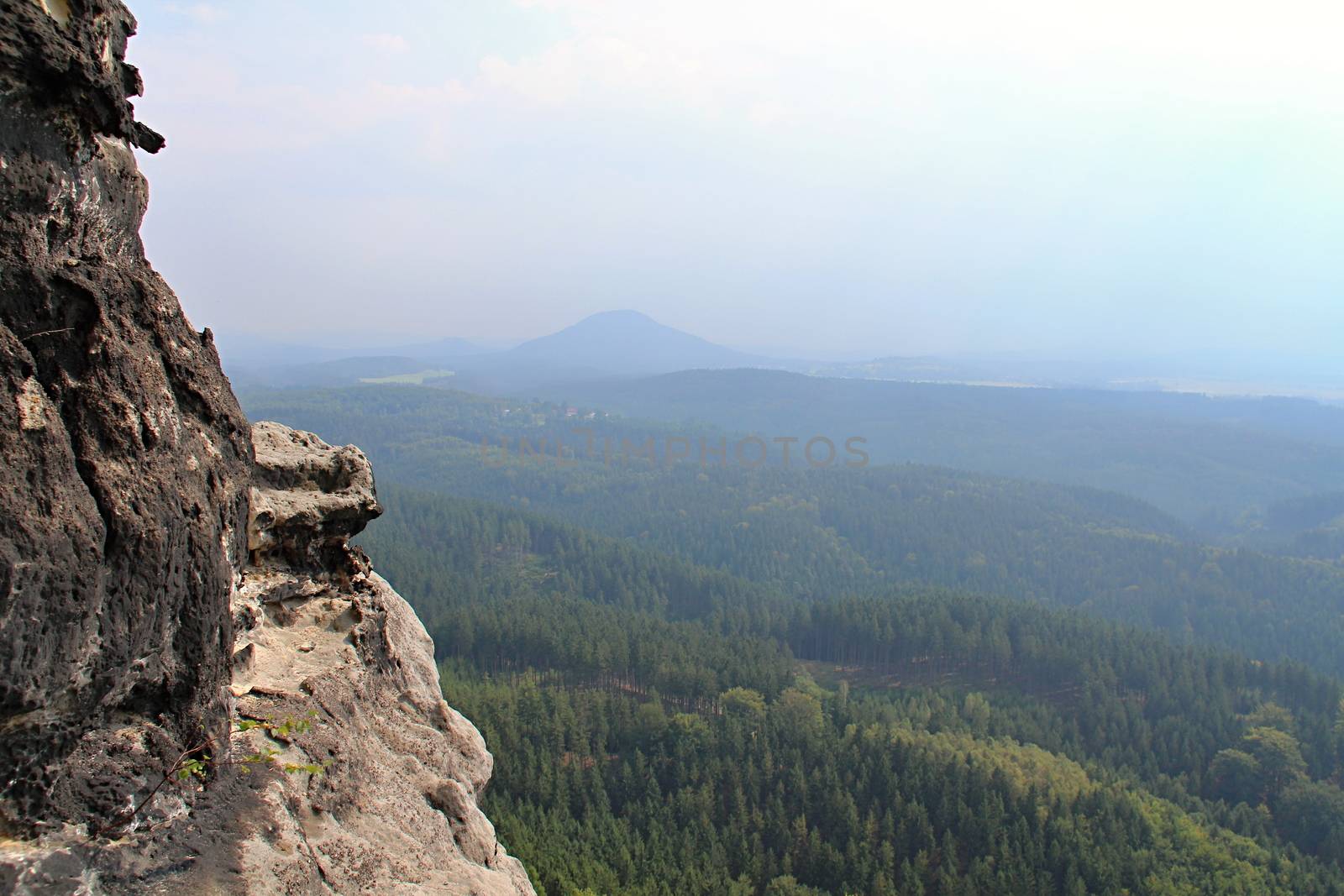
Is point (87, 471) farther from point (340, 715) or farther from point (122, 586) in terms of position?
point (340, 715)

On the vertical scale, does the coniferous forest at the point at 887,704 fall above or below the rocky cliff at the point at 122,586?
below

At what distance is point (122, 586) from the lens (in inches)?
238

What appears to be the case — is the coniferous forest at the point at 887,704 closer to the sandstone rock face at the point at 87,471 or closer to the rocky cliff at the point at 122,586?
the rocky cliff at the point at 122,586

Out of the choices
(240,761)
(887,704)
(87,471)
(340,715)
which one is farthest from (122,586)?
(887,704)

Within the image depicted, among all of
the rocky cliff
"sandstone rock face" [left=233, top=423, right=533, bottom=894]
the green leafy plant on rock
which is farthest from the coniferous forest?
the rocky cliff

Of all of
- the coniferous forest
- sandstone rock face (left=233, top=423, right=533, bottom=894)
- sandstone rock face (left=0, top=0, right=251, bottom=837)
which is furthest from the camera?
the coniferous forest

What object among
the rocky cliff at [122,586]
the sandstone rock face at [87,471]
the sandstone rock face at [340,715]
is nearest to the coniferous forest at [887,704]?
the sandstone rock face at [340,715]

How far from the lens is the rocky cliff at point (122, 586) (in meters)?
5.50

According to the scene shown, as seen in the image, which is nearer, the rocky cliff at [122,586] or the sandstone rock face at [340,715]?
the rocky cliff at [122,586]

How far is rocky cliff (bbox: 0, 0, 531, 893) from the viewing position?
5.50 meters

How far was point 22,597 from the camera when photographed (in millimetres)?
5219

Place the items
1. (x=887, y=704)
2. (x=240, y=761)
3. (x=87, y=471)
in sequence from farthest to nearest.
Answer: (x=887, y=704) → (x=240, y=761) → (x=87, y=471)

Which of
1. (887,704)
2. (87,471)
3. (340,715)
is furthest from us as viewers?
(887,704)

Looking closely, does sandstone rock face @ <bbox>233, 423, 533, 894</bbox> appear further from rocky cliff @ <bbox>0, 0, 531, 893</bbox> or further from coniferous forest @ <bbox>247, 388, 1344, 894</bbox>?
coniferous forest @ <bbox>247, 388, 1344, 894</bbox>
